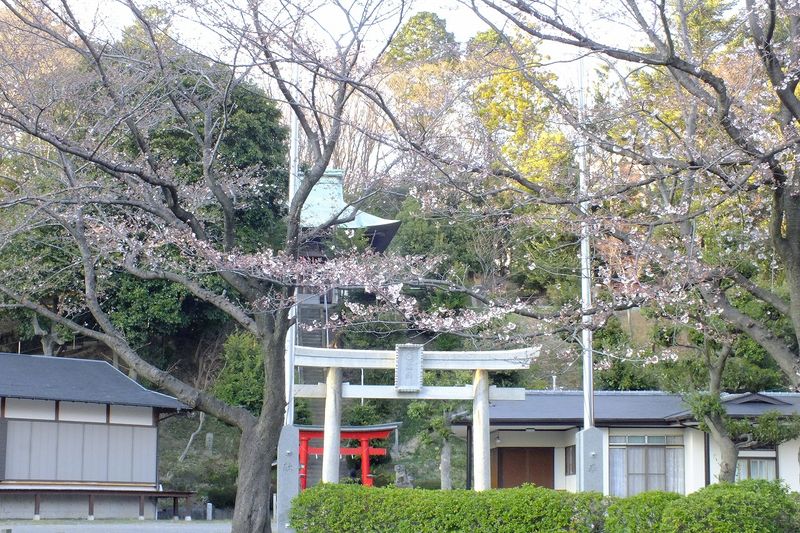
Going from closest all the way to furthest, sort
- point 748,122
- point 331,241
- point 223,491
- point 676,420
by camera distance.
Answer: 1. point 748,122
2. point 676,420
3. point 223,491
4. point 331,241

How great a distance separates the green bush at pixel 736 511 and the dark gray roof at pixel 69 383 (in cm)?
1290

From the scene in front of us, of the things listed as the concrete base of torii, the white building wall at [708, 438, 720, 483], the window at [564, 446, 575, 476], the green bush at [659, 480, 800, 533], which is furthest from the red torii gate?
the green bush at [659, 480, 800, 533]

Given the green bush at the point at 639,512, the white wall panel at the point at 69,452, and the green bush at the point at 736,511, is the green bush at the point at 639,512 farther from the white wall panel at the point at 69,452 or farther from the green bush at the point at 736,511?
the white wall panel at the point at 69,452

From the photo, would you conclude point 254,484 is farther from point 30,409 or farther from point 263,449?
point 30,409

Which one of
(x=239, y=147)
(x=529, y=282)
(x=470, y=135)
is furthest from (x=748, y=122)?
(x=529, y=282)

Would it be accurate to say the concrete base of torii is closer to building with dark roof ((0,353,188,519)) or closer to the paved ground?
the paved ground

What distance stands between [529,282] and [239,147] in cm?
1020

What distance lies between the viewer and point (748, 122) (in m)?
8.16

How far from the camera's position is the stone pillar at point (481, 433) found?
46.8ft

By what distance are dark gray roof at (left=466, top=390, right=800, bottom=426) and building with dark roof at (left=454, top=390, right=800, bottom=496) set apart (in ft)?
0.07

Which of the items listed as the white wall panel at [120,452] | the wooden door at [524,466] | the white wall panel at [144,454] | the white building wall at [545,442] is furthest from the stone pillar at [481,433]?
the white wall panel at [120,452]

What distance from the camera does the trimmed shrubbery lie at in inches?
359

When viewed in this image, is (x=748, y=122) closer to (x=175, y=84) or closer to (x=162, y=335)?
(x=175, y=84)

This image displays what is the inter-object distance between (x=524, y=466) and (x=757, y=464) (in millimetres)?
5150
